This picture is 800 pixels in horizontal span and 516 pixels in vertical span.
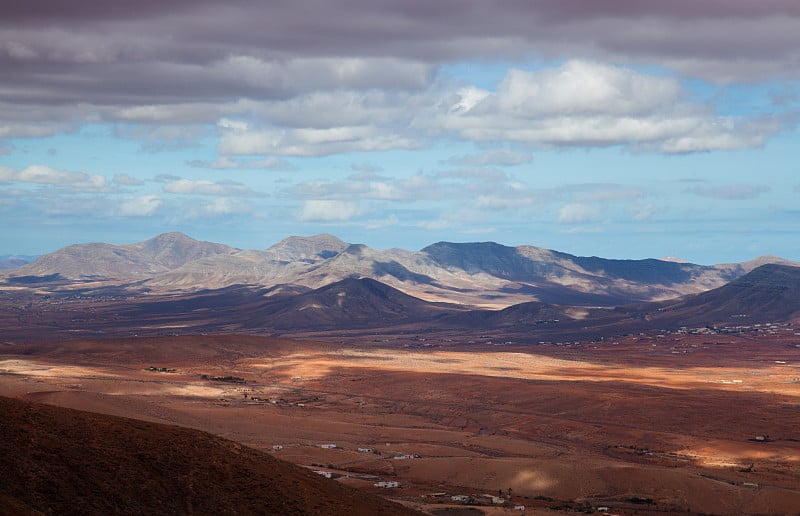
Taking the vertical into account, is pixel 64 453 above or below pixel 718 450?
above

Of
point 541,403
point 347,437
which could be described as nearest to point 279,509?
point 347,437

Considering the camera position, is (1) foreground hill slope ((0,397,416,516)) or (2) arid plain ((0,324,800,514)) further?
(2) arid plain ((0,324,800,514))

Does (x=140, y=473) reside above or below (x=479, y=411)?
above

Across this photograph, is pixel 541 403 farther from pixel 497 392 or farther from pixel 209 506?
pixel 209 506

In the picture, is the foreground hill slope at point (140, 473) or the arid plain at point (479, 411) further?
the arid plain at point (479, 411)
